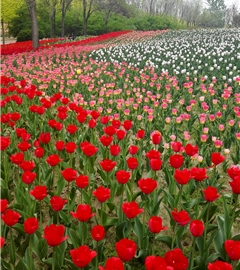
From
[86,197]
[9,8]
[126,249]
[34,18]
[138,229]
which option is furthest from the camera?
[9,8]

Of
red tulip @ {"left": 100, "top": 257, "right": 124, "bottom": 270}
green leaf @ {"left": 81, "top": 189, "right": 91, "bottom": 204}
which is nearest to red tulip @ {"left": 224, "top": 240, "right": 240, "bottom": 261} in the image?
red tulip @ {"left": 100, "top": 257, "right": 124, "bottom": 270}

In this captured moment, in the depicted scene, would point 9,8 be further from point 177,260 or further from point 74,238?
point 177,260

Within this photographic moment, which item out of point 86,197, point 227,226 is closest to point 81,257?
point 227,226

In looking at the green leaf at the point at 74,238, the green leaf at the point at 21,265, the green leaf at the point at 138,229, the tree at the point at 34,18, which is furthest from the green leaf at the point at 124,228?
the tree at the point at 34,18

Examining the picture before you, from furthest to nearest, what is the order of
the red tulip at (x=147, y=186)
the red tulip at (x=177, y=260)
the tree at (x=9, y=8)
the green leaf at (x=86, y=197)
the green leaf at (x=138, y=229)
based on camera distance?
the tree at (x=9, y=8) < the green leaf at (x=86, y=197) < the green leaf at (x=138, y=229) < the red tulip at (x=147, y=186) < the red tulip at (x=177, y=260)

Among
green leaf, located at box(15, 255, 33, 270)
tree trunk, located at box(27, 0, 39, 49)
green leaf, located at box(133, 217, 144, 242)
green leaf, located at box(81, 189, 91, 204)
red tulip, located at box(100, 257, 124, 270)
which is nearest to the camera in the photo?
red tulip, located at box(100, 257, 124, 270)

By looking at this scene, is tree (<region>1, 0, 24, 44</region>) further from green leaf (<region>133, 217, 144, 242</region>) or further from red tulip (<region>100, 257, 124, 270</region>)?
red tulip (<region>100, 257, 124, 270</region>)

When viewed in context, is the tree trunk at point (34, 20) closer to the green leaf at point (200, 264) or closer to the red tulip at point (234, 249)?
the green leaf at point (200, 264)

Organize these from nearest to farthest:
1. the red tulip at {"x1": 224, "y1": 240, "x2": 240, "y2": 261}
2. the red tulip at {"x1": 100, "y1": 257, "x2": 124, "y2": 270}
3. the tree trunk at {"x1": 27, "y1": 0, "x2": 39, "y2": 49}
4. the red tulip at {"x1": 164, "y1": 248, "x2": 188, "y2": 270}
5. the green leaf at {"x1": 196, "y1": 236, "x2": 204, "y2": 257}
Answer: the red tulip at {"x1": 100, "y1": 257, "x2": 124, "y2": 270}
the red tulip at {"x1": 164, "y1": 248, "x2": 188, "y2": 270}
the red tulip at {"x1": 224, "y1": 240, "x2": 240, "y2": 261}
the green leaf at {"x1": 196, "y1": 236, "x2": 204, "y2": 257}
the tree trunk at {"x1": 27, "y1": 0, "x2": 39, "y2": 49}

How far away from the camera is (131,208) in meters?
2.00

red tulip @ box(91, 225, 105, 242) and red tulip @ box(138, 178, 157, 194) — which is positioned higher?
red tulip @ box(138, 178, 157, 194)

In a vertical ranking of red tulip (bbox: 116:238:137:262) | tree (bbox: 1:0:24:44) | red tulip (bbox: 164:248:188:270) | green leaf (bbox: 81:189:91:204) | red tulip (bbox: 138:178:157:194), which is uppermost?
tree (bbox: 1:0:24:44)

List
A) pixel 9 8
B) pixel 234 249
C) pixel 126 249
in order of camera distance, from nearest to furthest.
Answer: pixel 126 249, pixel 234 249, pixel 9 8

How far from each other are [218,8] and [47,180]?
110 metres
